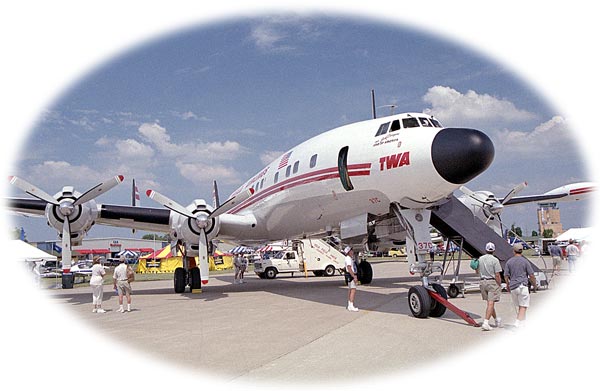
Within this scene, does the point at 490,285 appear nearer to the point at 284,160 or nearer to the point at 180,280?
the point at 284,160

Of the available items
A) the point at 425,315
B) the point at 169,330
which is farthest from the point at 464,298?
the point at 169,330

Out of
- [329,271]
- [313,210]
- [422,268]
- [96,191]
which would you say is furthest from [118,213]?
[329,271]

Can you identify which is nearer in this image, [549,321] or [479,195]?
[549,321]

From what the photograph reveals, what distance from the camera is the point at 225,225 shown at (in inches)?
675

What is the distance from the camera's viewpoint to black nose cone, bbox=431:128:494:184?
9141mm

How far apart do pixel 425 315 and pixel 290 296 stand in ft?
22.5

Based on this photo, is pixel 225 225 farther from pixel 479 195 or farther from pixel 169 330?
pixel 479 195

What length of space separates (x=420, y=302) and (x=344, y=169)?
3.93 m

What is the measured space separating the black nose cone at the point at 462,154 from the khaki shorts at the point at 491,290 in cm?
207

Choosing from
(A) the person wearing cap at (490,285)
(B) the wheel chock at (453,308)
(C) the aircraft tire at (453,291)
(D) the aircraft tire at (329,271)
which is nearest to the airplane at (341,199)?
(B) the wheel chock at (453,308)

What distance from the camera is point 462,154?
917 centimetres

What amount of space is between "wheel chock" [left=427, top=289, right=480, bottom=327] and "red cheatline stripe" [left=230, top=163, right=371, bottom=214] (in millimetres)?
3165

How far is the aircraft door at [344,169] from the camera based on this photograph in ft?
38.9

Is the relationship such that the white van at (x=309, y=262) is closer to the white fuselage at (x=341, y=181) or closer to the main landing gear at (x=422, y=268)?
the white fuselage at (x=341, y=181)
